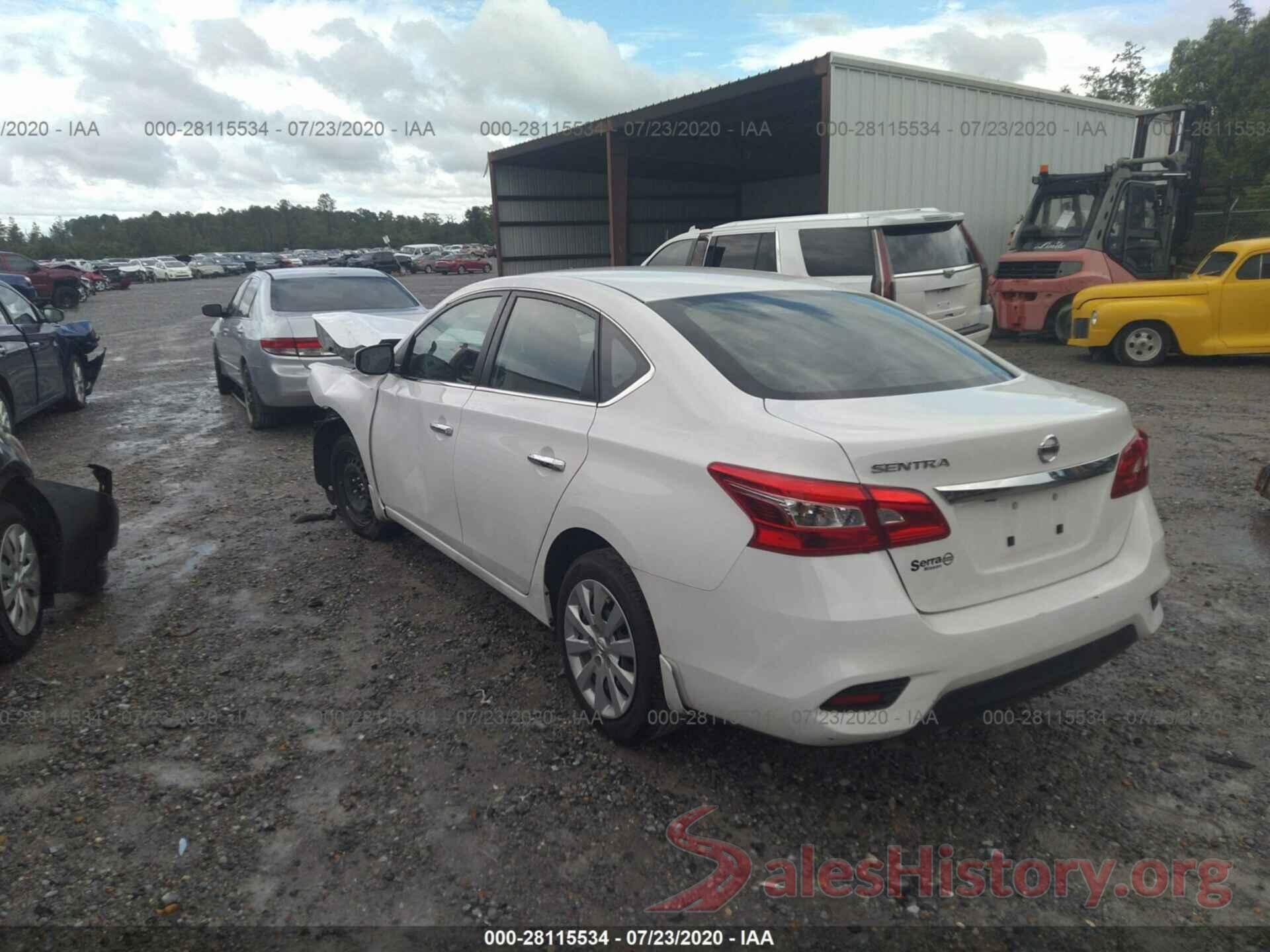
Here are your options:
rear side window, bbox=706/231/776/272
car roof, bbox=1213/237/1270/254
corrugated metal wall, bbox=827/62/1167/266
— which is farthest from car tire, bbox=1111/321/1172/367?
rear side window, bbox=706/231/776/272

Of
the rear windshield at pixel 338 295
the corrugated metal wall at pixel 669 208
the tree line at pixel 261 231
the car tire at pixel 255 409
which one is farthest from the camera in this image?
the tree line at pixel 261 231

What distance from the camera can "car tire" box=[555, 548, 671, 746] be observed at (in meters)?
2.73

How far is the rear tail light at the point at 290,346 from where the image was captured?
773cm

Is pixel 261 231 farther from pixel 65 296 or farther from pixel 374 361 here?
pixel 374 361

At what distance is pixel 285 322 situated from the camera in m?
7.79

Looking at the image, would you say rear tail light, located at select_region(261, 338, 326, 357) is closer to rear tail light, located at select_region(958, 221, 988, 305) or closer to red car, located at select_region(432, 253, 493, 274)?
rear tail light, located at select_region(958, 221, 988, 305)

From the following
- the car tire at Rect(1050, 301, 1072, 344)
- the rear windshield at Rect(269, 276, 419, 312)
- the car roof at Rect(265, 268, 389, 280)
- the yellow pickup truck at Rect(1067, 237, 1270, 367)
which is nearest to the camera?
the rear windshield at Rect(269, 276, 419, 312)

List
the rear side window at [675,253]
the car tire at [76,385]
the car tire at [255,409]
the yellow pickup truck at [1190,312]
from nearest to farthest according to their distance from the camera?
the car tire at [255,409] → the car tire at [76,385] → the yellow pickup truck at [1190,312] → the rear side window at [675,253]

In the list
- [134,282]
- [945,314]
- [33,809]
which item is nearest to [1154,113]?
[945,314]

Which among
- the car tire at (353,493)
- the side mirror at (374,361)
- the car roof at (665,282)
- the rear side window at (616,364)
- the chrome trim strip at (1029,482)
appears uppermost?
the car roof at (665,282)

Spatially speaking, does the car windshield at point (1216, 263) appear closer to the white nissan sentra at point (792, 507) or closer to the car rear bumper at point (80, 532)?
the white nissan sentra at point (792, 507)

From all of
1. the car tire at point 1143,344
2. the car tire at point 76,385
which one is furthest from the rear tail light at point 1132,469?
the car tire at point 76,385

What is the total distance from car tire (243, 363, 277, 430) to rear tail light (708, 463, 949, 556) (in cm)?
695

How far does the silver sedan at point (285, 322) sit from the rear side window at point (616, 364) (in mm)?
4761
